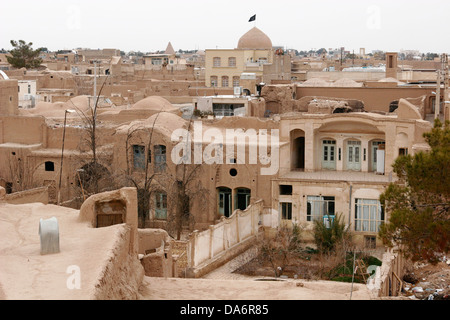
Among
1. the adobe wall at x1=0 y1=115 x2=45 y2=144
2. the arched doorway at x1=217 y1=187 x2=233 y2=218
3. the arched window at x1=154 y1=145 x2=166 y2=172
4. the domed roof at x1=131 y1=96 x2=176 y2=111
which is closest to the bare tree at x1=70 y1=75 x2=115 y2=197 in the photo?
the arched window at x1=154 y1=145 x2=166 y2=172

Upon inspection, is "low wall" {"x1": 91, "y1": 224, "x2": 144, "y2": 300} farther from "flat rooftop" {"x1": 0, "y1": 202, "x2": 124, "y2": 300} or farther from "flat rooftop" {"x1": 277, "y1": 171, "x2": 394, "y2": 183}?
"flat rooftop" {"x1": 277, "y1": 171, "x2": 394, "y2": 183}

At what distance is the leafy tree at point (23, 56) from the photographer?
247 feet

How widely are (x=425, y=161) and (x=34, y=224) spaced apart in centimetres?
836

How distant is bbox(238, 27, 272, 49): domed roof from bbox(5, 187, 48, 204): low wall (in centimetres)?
3799

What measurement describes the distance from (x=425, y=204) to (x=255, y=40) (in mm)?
45255

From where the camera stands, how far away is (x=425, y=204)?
1794 cm

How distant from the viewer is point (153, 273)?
62.4 ft

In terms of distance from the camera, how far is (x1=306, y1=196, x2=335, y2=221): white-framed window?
29234 mm

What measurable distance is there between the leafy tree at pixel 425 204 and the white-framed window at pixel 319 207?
35.5 feet

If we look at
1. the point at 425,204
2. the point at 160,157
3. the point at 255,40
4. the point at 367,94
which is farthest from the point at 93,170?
the point at 255,40

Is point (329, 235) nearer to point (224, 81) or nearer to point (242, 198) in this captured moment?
point (242, 198)

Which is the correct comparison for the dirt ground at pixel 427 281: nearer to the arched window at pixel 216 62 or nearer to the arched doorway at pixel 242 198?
the arched doorway at pixel 242 198
